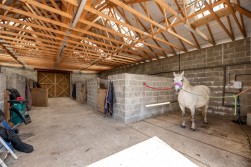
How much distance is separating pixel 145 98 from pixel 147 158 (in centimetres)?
355

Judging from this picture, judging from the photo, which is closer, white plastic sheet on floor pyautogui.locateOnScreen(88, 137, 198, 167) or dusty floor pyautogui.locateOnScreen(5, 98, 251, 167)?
white plastic sheet on floor pyautogui.locateOnScreen(88, 137, 198, 167)

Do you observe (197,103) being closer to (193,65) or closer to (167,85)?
(167,85)

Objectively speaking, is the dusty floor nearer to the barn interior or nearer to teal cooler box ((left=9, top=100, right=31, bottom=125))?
the barn interior

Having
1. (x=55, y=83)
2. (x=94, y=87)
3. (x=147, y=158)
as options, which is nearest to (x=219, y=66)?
(x=147, y=158)

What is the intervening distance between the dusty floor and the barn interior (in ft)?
0.07

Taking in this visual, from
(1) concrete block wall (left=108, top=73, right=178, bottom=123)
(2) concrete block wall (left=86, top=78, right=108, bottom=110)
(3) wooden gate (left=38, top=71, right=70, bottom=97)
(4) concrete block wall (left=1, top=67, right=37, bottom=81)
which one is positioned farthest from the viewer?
(3) wooden gate (left=38, top=71, right=70, bottom=97)

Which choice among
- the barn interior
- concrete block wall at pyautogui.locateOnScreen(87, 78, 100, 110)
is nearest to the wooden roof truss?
the barn interior

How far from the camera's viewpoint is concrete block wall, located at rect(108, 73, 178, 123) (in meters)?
4.03

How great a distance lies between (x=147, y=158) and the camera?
1.03m

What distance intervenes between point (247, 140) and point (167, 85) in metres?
3.18

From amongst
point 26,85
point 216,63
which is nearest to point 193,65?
point 216,63

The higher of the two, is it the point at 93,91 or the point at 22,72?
the point at 22,72

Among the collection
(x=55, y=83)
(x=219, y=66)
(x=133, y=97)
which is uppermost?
(x=219, y=66)

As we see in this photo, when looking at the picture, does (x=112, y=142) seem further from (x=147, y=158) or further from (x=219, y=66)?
(x=219, y=66)
